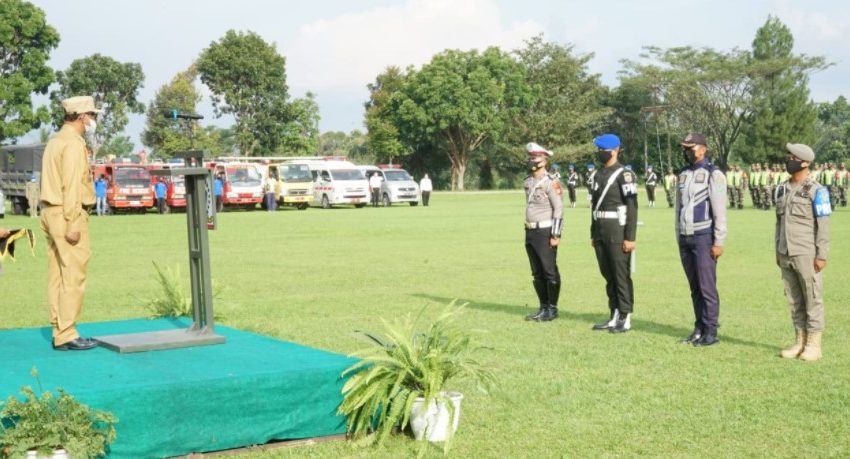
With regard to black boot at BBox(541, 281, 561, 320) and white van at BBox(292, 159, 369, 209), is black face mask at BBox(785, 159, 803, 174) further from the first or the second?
white van at BBox(292, 159, 369, 209)

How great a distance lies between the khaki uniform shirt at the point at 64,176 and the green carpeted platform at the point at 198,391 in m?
1.00

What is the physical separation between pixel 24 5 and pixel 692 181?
2087 inches

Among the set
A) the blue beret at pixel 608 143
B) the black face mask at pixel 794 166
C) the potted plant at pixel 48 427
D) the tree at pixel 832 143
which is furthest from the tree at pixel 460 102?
the potted plant at pixel 48 427

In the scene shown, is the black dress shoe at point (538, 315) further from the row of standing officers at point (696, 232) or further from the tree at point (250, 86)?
the tree at point (250, 86)

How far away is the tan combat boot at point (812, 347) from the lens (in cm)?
855

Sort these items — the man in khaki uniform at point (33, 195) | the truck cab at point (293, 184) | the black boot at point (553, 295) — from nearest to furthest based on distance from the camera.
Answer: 1. the black boot at point (553, 295)
2. the man in khaki uniform at point (33, 195)
3. the truck cab at point (293, 184)

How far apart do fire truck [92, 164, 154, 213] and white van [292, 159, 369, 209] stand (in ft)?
25.3

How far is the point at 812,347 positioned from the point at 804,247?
832 millimetres

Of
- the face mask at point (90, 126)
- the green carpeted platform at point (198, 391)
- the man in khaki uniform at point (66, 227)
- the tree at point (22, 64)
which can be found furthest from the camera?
the tree at point (22, 64)

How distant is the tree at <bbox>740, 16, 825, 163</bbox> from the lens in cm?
7219

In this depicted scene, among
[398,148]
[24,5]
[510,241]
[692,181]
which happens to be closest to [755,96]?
[398,148]

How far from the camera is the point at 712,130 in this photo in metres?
74.2

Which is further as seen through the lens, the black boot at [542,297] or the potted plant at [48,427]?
the black boot at [542,297]

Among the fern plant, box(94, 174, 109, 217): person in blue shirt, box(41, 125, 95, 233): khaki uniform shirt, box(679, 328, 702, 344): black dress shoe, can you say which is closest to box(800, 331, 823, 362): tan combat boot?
box(679, 328, 702, 344): black dress shoe
